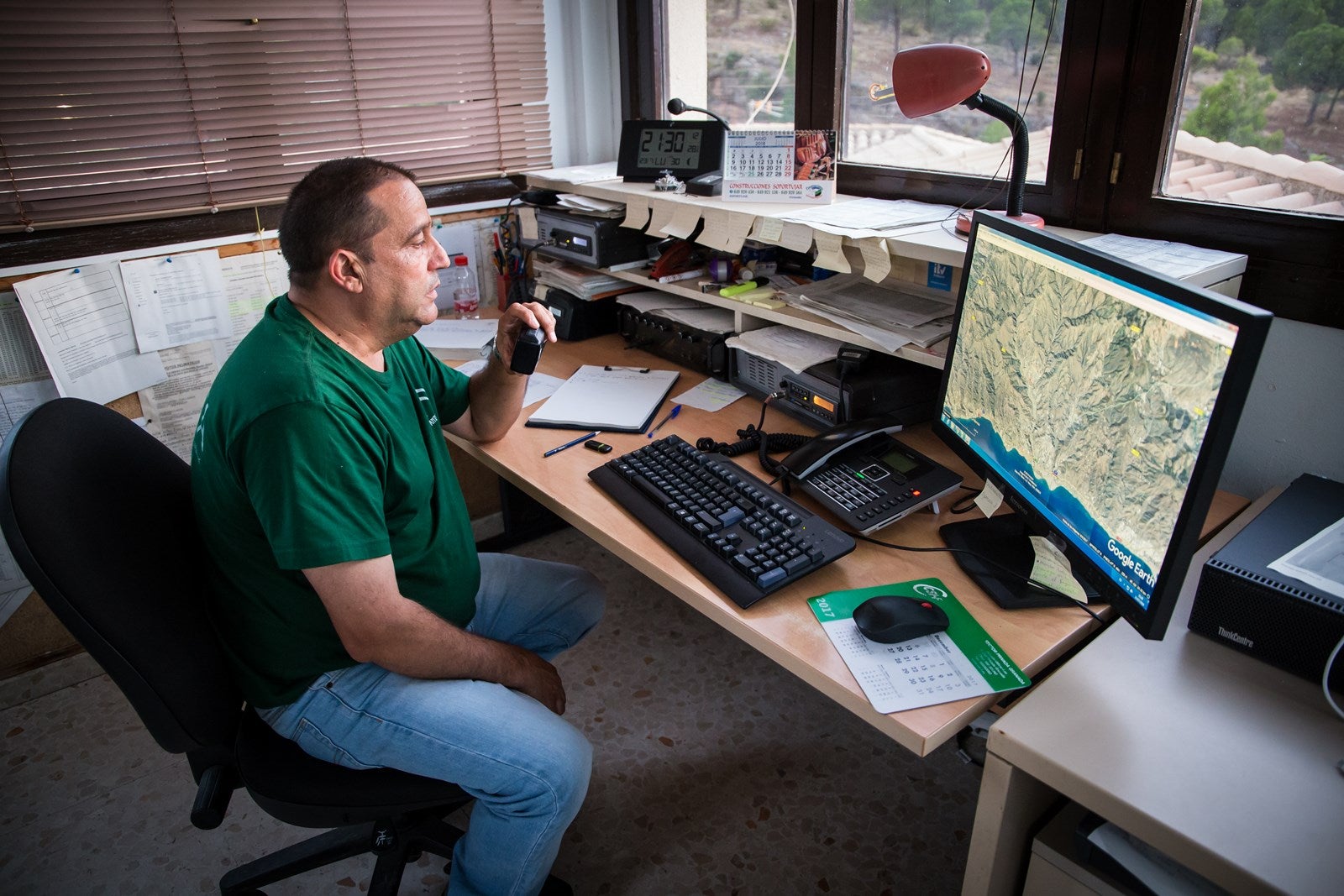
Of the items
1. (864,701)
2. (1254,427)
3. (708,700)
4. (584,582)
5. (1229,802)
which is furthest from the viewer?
(708,700)

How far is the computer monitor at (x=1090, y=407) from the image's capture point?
2.87ft

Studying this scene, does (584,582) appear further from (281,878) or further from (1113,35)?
(1113,35)

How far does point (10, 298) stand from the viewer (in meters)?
1.87

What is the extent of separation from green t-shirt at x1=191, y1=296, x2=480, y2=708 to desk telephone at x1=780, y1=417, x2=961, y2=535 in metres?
0.62

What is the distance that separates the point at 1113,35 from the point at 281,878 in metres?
2.14

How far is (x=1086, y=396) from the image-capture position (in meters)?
1.06

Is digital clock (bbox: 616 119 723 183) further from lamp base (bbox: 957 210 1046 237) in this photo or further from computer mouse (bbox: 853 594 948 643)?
computer mouse (bbox: 853 594 948 643)

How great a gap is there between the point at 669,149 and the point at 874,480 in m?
1.17

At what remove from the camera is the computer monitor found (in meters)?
0.88

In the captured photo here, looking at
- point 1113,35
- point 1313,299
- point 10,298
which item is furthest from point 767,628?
point 10,298

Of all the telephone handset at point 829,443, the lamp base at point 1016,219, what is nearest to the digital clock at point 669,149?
the lamp base at point 1016,219

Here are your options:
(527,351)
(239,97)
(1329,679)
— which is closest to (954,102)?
(527,351)

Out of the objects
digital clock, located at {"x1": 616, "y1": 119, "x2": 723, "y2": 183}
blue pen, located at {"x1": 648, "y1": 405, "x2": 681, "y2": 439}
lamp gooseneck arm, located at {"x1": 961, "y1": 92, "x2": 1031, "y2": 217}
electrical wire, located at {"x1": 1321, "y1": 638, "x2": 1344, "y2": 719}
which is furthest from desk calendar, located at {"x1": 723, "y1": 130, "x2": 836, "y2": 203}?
electrical wire, located at {"x1": 1321, "y1": 638, "x2": 1344, "y2": 719}

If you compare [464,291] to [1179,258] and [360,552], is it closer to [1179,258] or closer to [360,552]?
[360,552]
